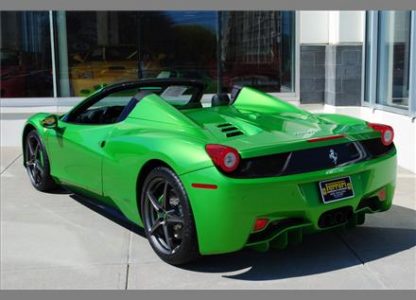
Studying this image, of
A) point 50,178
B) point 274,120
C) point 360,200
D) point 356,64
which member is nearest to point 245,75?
point 356,64

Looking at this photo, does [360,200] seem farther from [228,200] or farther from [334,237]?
[228,200]

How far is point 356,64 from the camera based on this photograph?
897 cm

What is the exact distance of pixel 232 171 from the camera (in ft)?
12.5

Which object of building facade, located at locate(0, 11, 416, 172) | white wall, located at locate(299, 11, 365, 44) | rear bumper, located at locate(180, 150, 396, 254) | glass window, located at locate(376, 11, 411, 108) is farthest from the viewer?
building facade, located at locate(0, 11, 416, 172)

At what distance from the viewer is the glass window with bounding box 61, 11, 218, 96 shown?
968 centimetres

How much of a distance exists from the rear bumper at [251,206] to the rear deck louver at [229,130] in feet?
1.74

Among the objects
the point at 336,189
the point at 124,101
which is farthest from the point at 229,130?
the point at 124,101

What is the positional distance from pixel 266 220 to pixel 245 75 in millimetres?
6295

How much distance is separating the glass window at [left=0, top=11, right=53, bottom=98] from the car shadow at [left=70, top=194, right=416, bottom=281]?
211 inches

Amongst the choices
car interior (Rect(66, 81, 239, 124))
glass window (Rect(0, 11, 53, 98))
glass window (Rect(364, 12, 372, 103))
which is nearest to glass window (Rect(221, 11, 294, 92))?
glass window (Rect(364, 12, 372, 103))

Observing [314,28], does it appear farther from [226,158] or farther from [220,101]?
[226,158]

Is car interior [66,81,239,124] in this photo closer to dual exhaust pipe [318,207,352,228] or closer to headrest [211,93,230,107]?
headrest [211,93,230,107]

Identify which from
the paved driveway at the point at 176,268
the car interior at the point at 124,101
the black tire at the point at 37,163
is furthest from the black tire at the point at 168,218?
the black tire at the point at 37,163

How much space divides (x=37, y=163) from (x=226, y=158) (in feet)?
11.1
